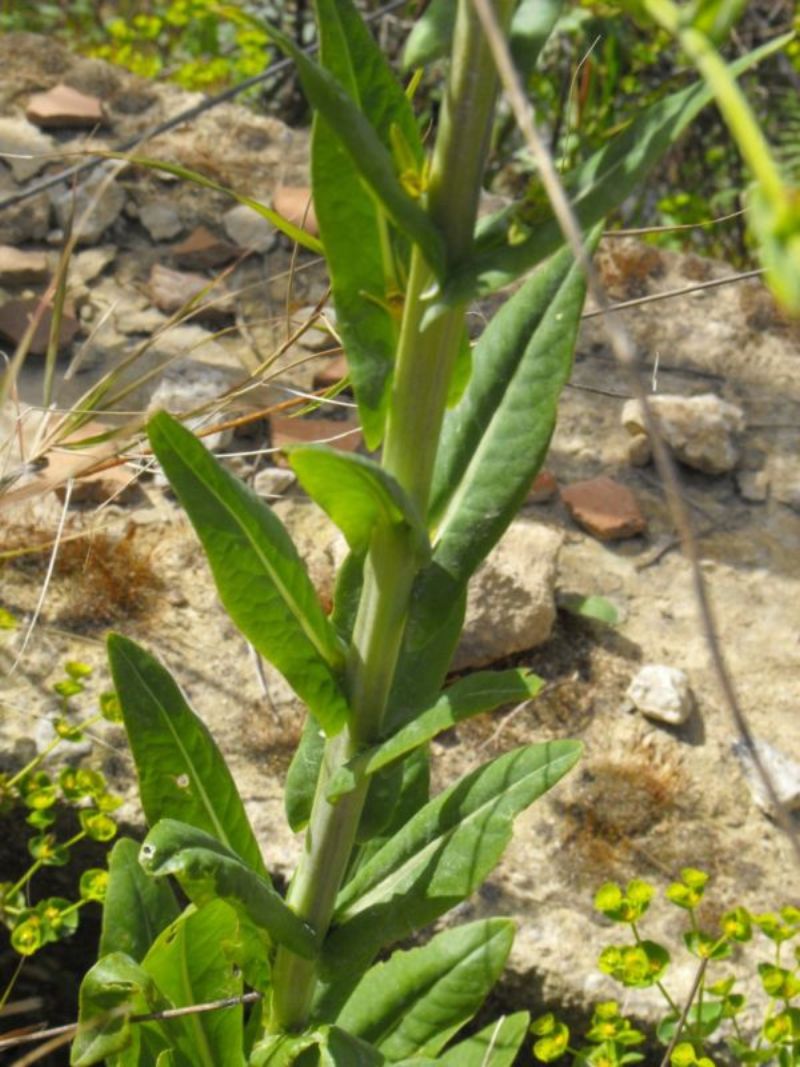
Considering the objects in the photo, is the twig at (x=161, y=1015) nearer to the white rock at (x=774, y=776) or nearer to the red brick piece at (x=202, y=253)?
the white rock at (x=774, y=776)

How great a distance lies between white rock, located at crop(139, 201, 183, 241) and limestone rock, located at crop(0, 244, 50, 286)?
12.2 inches

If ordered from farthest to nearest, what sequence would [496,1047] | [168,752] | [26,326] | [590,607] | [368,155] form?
[26,326]
[590,607]
[496,1047]
[168,752]
[368,155]

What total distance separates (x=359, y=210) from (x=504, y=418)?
0.24m

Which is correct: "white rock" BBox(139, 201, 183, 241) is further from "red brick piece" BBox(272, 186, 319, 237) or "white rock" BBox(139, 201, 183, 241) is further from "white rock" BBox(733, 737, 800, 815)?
"white rock" BBox(733, 737, 800, 815)

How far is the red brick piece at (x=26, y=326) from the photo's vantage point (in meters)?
2.81

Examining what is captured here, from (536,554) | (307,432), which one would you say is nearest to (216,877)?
(536,554)

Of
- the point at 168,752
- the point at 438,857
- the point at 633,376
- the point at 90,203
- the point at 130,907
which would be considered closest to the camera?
the point at 633,376

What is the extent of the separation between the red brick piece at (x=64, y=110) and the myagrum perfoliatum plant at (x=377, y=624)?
2.53m

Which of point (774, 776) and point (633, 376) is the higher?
point (633, 376)

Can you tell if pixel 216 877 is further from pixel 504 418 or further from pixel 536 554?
pixel 536 554

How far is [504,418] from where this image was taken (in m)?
1.21

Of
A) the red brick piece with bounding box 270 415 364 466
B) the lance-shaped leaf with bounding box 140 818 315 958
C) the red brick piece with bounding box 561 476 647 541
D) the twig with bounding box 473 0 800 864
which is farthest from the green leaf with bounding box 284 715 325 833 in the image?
the red brick piece with bounding box 561 476 647 541

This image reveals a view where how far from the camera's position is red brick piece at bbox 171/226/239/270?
10.6 ft

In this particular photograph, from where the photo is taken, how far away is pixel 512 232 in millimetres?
932
